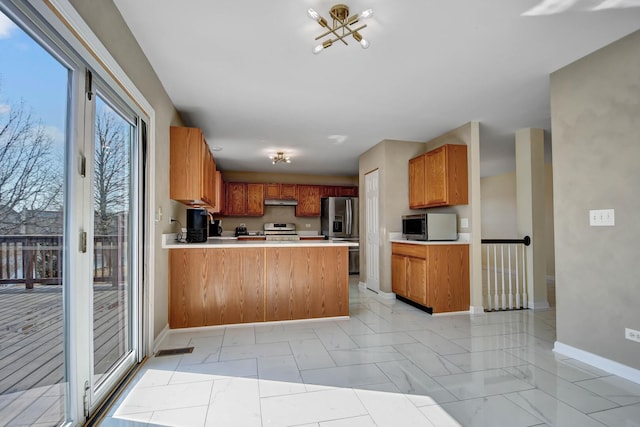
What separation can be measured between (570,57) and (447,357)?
265 cm

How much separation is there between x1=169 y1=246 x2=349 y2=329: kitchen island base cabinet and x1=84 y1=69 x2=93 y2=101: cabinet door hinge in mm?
1868

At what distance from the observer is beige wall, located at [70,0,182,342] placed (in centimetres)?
173

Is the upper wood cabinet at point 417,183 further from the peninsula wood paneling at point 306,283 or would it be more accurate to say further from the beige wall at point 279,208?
the beige wall at point 279,208

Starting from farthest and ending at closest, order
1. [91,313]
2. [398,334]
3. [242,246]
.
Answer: [242,246] → [398,334] → [91,313]

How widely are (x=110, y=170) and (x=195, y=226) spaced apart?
163 centimetres

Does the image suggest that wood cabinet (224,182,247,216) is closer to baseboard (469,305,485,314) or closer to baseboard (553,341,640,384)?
baseboard (469,305,485,314)

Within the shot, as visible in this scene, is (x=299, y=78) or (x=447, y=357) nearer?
(x=447, y=357)

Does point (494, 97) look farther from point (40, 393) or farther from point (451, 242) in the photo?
point (40, 393)

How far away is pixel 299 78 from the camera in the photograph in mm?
2854

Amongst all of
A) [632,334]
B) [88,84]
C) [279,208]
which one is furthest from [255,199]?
[632,334]

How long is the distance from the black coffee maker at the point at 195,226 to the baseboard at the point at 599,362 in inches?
145

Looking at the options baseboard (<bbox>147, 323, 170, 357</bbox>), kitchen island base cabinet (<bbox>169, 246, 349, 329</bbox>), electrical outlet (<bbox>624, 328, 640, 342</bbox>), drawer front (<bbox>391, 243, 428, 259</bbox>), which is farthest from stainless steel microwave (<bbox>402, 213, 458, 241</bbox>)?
baseboard (<bbox>147, 323, 170, 357</bbox>)

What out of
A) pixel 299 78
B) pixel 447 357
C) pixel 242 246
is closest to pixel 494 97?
pixel 299 78

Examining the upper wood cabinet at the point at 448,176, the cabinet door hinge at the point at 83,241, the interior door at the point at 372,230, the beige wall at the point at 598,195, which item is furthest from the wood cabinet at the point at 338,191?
the cabinet door hinge at the point at 83,241
